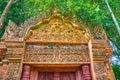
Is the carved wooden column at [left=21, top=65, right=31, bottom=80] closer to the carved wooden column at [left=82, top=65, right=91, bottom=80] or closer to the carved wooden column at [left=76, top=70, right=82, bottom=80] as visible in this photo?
the carved wooden column at [left=76, top=70, right=82, bottom=80]

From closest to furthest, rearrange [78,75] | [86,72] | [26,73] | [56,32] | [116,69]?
[26,73], [86,72], [78,75], [56,32], [116,69]

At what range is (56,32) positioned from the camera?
575 centimetres

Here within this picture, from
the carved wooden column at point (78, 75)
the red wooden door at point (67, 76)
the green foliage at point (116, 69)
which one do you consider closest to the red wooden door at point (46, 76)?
the red wooden door at point (67, 76)

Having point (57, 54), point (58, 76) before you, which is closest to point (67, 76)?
point (58, 76)

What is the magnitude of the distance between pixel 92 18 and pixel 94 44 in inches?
125

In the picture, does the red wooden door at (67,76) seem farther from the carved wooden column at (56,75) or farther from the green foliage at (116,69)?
the green foliage at (116,69)

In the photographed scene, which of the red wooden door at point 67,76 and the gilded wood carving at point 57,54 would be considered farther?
the red wooden door at point 67,76

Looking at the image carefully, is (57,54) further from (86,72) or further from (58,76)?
(86,72)

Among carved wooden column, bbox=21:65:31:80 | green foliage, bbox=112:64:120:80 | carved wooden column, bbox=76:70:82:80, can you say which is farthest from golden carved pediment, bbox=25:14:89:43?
green foliage, bbox=112:64:120:80

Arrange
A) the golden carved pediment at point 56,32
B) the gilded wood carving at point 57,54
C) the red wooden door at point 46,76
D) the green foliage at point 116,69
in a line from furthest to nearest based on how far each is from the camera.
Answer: the green foliage at point 116,69 < the golden carved pediment at point 56,32 < the red wooden door at point 46,76 < the gilded wood carving at point 57,54

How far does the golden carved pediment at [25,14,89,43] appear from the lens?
18.3 ft

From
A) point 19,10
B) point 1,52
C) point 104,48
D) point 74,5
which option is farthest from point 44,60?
point 19,10

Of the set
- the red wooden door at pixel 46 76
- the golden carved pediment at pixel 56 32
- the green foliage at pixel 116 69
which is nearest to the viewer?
the red wooden door at pixel 46 76

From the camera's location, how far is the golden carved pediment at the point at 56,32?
220 inches
